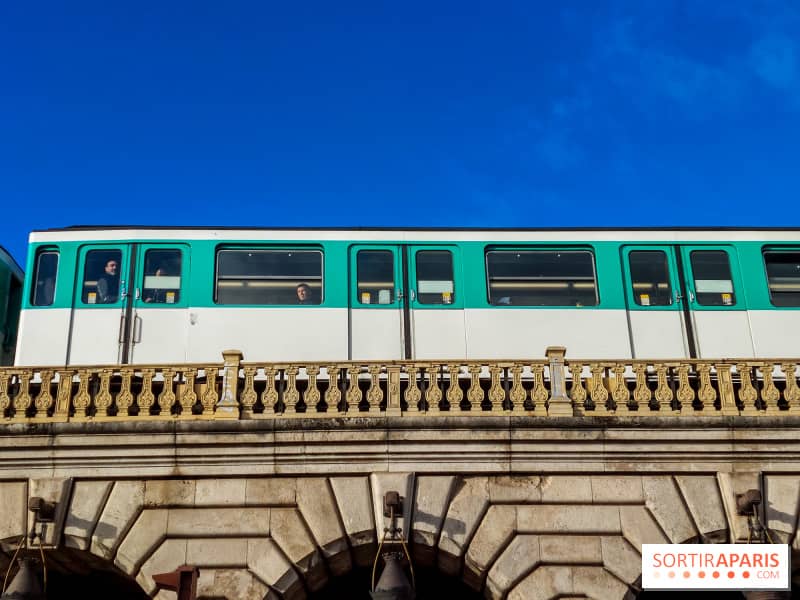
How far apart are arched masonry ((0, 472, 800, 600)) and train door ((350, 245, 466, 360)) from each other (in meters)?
3.26

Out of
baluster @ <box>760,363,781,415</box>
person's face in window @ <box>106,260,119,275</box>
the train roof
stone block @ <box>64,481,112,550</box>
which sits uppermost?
the train roof

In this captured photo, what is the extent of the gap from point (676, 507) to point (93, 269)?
927 cm

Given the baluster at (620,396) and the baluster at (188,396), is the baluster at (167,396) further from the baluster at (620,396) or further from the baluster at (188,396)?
the baluster at (620,396)

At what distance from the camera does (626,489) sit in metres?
11.6

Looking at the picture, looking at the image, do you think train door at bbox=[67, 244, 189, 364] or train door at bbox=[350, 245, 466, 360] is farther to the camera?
train door at bbox=[350, 245, 466, 360]

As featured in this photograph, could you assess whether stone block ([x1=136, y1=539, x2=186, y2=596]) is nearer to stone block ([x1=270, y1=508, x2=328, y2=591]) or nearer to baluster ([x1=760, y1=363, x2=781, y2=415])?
stone block ([x1=270, y1=508, x2=328, y2=591])

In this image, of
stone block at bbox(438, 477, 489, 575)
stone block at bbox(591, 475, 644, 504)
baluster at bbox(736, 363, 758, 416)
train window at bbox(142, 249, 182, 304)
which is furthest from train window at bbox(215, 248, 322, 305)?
baluster at bbox(736, 363, 758, 416)

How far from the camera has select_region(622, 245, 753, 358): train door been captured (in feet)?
48.7

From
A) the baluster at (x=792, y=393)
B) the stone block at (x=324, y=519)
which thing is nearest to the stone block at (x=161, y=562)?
the stone block at (x=324, y=519)

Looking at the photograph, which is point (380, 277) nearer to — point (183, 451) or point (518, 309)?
point (518, 309)

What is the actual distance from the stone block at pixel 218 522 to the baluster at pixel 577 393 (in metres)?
4.06

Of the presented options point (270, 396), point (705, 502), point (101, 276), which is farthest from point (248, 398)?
point (705, 502)

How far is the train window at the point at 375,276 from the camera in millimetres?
14828

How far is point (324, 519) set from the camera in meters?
11.4
